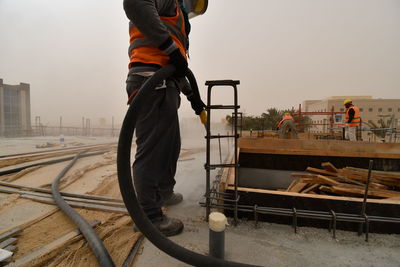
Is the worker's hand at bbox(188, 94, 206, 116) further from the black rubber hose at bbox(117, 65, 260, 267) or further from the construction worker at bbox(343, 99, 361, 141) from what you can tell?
the construction worker at bbox(343, 99, 361, 141)

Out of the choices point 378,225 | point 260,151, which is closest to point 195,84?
point 378,225

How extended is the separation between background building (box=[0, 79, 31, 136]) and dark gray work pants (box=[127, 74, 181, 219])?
2204cm

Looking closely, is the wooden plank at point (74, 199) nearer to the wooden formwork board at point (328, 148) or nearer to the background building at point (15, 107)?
the wooden formwork board at point (328, 148)

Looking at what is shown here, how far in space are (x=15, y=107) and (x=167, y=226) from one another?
91.4 ft

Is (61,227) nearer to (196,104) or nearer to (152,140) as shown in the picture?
(152,140)

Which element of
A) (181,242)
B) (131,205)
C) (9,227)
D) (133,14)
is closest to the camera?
(131,205)

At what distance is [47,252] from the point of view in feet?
3.17

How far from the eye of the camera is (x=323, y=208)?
1345mm

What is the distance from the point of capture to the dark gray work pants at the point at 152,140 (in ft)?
3.72

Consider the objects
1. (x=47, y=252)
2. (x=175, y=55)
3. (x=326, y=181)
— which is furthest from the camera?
(x=326, y=181)

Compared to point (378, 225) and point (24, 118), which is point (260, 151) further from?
point (24, 118)

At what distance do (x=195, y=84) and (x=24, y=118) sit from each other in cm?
2850

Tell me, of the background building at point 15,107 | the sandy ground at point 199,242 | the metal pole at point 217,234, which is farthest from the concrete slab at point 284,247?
the background building at point 15,107

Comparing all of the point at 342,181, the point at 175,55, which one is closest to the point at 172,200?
the point at 175,55
